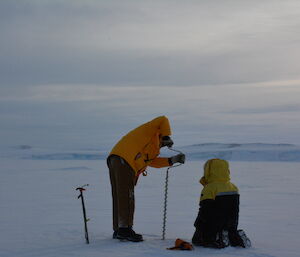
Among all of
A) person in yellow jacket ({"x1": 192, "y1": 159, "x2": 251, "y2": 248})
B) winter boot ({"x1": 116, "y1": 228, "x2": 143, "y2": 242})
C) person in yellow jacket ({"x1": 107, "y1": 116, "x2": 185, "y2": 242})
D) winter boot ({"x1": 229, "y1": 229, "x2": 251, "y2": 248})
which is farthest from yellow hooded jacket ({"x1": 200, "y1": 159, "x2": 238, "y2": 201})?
winter boot ({"x1": 116, "y1": 228, "x2": 143, "y2": 242})

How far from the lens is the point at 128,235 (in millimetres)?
4992

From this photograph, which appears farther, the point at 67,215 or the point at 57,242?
the point at 67,215

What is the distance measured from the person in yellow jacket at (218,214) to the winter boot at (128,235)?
1.74ft

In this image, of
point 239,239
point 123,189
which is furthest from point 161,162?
point 239,239

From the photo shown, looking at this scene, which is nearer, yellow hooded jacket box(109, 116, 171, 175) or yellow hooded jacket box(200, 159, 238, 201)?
yellow hooded jacket box(200, 159, 238, 201)

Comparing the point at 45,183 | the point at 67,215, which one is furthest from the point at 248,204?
the point at 45,183

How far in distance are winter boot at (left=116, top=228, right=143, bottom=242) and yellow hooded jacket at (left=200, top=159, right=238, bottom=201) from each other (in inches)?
28.3

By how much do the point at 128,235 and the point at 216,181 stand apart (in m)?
0.99

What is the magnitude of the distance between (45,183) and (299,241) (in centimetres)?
790

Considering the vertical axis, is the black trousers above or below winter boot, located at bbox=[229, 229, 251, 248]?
above

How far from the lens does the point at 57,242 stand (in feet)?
16.4

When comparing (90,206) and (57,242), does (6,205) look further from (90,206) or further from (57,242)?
(57,242)

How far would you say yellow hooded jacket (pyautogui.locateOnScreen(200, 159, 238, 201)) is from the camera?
4.85m

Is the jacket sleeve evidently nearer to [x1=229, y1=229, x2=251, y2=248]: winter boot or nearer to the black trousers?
the black trousers
